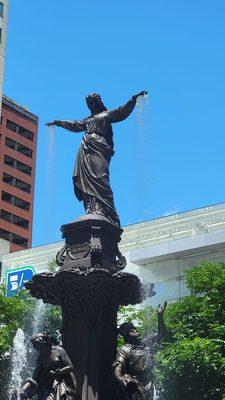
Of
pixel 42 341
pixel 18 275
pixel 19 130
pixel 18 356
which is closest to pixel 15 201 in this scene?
pixel 19 130

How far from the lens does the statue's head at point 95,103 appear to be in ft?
50.0

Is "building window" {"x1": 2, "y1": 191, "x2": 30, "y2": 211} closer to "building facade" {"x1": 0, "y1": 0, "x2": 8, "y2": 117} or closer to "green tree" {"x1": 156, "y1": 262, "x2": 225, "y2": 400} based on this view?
"building facade" {"x1": 0, "y1": 0, "x2": 8, "y2": 117}

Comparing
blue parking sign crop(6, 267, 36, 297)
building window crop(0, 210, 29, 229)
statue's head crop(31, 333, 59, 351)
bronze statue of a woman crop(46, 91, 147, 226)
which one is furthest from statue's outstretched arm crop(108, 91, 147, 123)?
building window crop(0, 210, 29, 229)

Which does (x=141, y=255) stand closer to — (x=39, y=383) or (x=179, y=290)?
(x=179, y=290)

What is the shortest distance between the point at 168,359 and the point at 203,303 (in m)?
3.36

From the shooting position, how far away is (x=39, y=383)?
12398 millimetres

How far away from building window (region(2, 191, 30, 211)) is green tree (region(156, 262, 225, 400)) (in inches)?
2481

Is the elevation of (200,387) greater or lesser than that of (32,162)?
lesser

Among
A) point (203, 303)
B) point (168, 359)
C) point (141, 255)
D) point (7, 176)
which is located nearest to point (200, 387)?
point (168, 359)

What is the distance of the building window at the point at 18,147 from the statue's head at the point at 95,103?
262ft

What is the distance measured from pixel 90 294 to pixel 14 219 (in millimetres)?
80824

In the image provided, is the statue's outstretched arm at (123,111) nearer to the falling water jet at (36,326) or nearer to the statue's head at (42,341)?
the statue's head at (42,341)

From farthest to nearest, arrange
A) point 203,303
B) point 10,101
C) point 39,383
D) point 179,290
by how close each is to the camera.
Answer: point 10,101 < point 179,290 < point 203,303 < point 39,383

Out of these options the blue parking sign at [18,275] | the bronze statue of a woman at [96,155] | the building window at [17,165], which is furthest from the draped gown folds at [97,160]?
the building window at [17,165]
